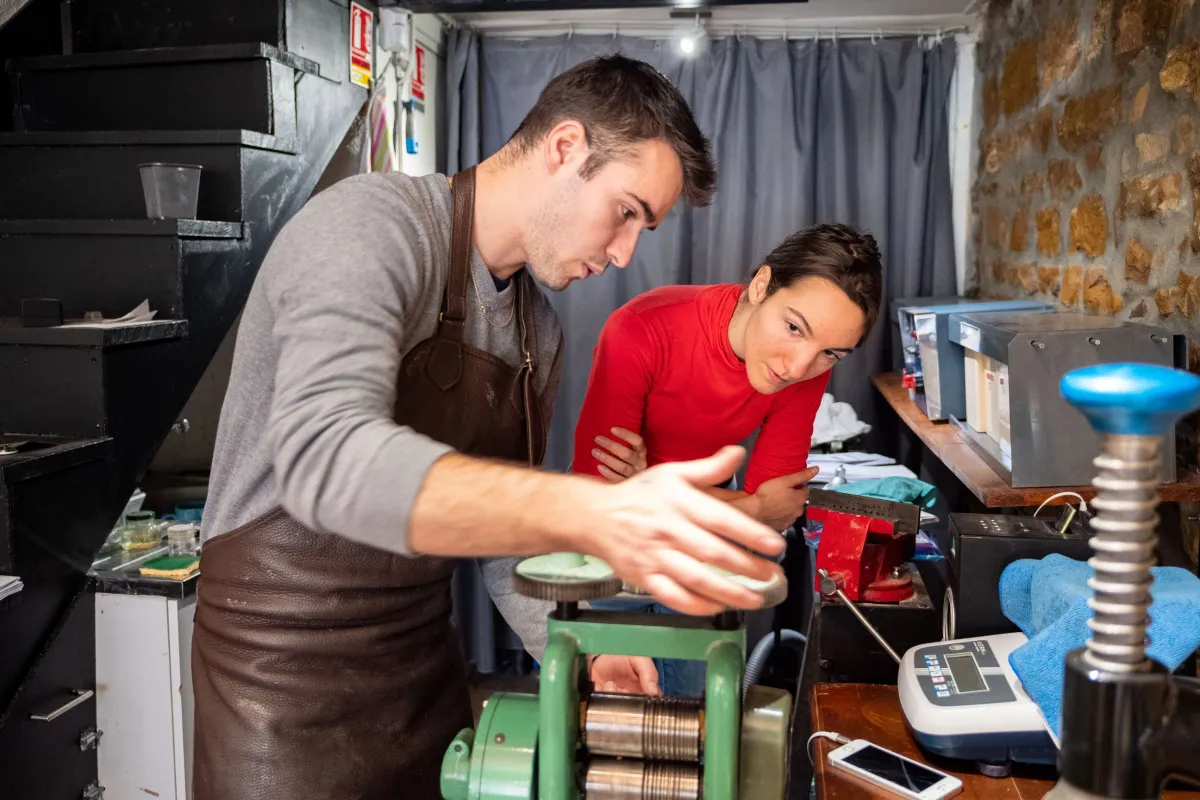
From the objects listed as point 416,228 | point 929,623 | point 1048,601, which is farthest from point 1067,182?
point 416,228

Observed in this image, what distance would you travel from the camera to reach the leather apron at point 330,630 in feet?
4.27

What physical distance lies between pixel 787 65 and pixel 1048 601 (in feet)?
8.89

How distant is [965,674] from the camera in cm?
152

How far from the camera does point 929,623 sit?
6.03ft

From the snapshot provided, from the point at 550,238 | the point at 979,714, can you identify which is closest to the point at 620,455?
the point at 550,238

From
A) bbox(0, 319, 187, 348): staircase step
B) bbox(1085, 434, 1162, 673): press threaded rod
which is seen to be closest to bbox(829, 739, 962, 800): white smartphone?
bbox(1085, 434, 1162, 673): press threaded rod

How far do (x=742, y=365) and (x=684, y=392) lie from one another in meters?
0.13

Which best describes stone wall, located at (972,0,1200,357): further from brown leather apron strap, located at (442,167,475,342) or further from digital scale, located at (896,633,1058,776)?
brown leather apron strap, located at (442,167,475,342)

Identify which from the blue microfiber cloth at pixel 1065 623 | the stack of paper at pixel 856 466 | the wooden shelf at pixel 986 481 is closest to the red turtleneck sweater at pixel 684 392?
the wooden shelf at pixel 986 481

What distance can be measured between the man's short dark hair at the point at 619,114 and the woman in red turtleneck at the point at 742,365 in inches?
22.0

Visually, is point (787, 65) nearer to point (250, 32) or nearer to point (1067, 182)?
point (1067, 182)

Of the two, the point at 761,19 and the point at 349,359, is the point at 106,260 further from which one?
the point at 761,19

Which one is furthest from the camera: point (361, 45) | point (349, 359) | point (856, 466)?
point (856, 466)

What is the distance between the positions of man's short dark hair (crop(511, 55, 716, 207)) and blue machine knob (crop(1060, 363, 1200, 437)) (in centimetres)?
76
